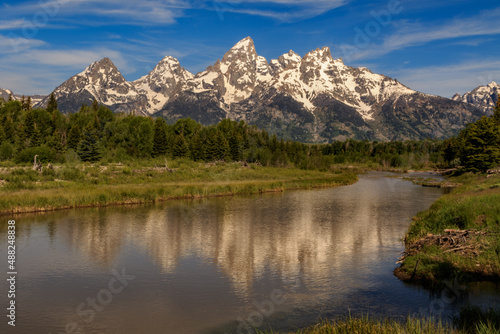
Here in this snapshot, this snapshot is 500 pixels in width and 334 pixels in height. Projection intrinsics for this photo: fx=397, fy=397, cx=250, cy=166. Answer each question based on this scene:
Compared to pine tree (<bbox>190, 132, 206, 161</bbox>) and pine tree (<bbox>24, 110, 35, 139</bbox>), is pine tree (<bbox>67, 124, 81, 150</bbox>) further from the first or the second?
pine tree (<bbox>190, 132, 206, 161</bbox>)

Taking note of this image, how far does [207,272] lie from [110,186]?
44409 millimetres

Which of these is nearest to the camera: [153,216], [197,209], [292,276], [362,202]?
[292,276]

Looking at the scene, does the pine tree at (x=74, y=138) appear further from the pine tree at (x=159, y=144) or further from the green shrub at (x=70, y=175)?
the green shrub at (x=70, y=175)

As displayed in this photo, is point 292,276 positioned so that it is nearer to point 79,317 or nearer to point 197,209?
point 79,317

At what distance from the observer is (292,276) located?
25.1 meters

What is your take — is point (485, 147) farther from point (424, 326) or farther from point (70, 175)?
point (424, 326)

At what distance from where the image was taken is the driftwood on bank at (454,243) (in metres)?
24.7

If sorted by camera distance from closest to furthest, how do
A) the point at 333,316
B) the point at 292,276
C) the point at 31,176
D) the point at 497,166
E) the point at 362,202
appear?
the point at 333,316 → the point at 292,276 → the point at 362,202 → the point at 31,176 → the point at 497,166

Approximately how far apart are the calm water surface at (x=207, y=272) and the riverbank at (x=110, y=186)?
14.8ft

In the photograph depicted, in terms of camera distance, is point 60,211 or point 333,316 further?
point 60,211

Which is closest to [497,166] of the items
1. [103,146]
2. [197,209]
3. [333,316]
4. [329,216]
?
[329,216]

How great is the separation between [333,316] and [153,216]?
32577mm

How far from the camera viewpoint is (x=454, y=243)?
2550 cm

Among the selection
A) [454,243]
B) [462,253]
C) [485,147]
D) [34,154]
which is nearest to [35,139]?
[34,154]
